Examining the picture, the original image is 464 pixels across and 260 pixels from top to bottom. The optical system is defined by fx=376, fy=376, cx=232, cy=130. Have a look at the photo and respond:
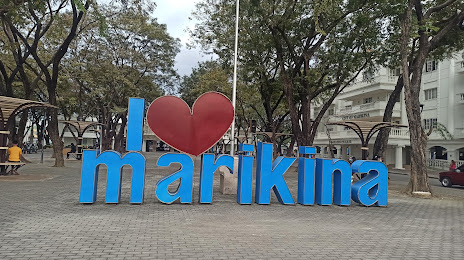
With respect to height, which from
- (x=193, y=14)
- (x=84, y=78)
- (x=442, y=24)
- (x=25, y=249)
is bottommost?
(x=25, y=249)

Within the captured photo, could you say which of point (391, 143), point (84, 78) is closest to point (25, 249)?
point (84, 78)

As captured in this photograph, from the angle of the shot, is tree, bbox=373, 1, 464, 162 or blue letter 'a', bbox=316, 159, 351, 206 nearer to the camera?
blue letter 'a', bbox=316, 159, 351, 206

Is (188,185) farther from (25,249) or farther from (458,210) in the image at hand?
(458,210)

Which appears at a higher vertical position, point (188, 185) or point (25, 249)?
point (188, 185)

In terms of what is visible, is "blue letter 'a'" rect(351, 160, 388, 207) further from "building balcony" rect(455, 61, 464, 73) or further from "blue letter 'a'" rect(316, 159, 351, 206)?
"building balcony" rect(455, 61, 464, 73)

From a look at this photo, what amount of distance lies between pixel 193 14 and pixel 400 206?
1687 centimetres

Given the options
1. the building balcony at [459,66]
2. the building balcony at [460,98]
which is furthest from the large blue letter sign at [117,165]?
the building balcony at [459,66]

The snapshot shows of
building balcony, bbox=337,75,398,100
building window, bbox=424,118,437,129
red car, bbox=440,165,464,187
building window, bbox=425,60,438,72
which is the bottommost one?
red car, bbox=440,165,464,187

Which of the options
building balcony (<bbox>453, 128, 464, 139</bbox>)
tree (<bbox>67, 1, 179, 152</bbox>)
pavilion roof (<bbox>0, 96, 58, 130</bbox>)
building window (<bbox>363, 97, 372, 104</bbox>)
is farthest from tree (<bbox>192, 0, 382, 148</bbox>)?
building window (<bbox>363, 97, 372, 104</bbox>)

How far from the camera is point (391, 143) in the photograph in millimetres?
36094

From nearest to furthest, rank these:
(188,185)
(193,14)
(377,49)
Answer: (188,185) < (377,49) < (193,14)

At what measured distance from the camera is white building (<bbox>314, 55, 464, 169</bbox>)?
105 feet

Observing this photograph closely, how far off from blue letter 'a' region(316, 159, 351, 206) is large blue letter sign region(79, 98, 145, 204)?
4987 mm

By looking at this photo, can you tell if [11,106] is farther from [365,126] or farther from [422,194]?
[422,194]
